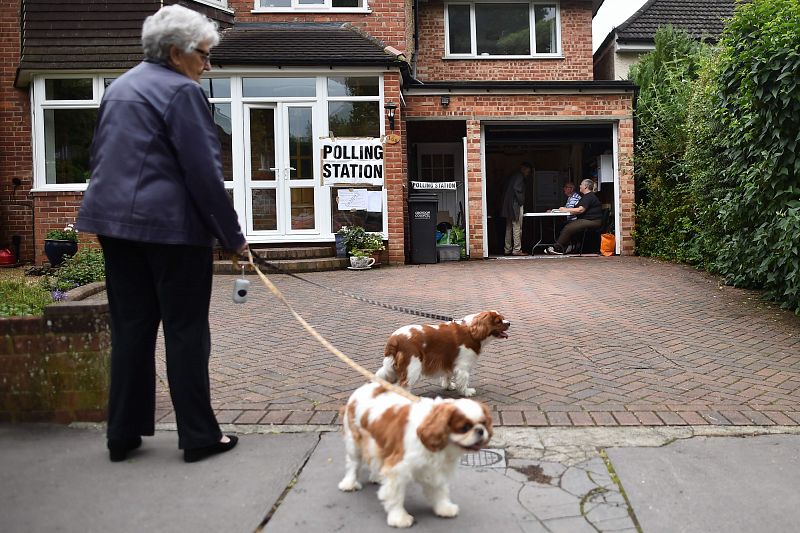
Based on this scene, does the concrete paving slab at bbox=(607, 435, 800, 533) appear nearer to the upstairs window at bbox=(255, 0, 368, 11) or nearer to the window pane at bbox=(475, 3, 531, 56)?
the upstairs window at bbox=(255, 0, 368, 11)

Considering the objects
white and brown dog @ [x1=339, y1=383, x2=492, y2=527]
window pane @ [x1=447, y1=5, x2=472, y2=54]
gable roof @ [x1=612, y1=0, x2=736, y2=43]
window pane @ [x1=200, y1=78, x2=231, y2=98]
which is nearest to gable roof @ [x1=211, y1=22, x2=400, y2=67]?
window pane @ [x1=200, y1=78, x2=231, y2=98]

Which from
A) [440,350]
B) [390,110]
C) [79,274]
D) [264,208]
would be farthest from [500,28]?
[440,350]

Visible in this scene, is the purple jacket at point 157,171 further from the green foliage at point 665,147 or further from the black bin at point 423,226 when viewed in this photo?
the green foliage at point 665,147

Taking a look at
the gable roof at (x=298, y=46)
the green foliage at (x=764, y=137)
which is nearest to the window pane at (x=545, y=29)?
the gable roof at (x=298, y=46)

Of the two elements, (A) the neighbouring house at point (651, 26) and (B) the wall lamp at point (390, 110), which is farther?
(A) the neighbouring house at point (651, 26)

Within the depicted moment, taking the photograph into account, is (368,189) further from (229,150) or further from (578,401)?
(578,401)

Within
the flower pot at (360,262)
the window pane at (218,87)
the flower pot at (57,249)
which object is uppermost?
the window pane at (218,87)

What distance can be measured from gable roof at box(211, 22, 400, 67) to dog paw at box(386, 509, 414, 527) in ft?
34.7

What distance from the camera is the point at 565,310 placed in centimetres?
777

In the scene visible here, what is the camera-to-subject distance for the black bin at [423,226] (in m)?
12.9

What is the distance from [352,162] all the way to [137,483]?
32.7 feet

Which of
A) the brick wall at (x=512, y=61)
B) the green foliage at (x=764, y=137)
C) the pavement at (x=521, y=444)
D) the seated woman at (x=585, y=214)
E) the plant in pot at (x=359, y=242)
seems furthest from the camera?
the brick wall at (x=512, y=61)

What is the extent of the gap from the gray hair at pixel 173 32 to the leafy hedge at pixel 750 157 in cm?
533

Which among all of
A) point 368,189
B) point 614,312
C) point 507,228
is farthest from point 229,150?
point 614,312
